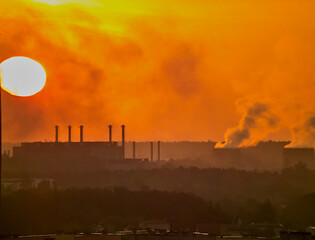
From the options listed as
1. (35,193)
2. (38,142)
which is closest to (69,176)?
(38,142)

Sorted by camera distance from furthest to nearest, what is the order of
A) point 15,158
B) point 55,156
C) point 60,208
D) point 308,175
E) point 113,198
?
point 55,156 < point 15,158 < point 308,175 < point 113,198 < point 60,208

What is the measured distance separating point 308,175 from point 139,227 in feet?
140

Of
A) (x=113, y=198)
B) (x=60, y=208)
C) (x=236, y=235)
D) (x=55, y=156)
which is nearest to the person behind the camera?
(x=236, y=235)

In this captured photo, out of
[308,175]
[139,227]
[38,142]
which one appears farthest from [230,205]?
[38,142]

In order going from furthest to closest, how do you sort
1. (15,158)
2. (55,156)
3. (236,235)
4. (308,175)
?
(55,156) < (15,158) < (308,175) < (236,235)

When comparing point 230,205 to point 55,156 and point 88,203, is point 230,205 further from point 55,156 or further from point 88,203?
point 55,156

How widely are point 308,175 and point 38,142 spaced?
130ft

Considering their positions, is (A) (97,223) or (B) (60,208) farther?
(B) (60,208)

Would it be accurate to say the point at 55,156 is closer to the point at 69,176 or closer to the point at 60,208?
the point at 69,176

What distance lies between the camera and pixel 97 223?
61.0m

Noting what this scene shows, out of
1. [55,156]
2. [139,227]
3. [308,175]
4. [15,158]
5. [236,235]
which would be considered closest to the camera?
Answer: [236,235]

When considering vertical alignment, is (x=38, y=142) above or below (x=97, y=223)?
above

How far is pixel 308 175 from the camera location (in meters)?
98.1

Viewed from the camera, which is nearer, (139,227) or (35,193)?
(139,227)
